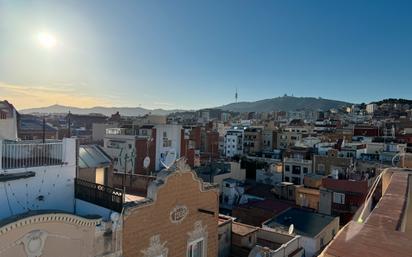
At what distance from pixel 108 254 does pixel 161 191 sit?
241cm

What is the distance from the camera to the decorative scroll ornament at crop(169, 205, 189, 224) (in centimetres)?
1104

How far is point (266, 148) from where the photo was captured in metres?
89.6

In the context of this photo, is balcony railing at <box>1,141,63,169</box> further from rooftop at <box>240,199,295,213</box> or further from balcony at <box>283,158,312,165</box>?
balcony at <box>283,158,312,165</box>

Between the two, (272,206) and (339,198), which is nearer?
(272,206)

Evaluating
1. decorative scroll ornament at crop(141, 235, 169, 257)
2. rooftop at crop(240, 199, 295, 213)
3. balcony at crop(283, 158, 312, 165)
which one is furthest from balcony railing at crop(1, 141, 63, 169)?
balcony at crop(283, 158, 312, 165)

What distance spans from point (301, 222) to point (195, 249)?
569 inches

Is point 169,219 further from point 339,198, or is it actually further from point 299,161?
point 299,161

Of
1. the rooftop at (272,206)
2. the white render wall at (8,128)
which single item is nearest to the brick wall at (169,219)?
the white render wall at (8,128)

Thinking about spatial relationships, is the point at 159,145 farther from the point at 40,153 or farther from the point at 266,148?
the point at 266,148

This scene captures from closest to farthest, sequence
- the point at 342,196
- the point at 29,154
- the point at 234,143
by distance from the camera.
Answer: the point at 29,154 → the point at 342,196 → the point at 234,143

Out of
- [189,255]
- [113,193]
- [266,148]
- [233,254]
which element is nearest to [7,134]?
[113,193]

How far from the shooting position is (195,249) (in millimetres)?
12336

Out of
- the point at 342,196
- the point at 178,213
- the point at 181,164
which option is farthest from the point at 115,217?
the point at 342,196

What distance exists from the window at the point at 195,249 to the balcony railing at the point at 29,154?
509cm
